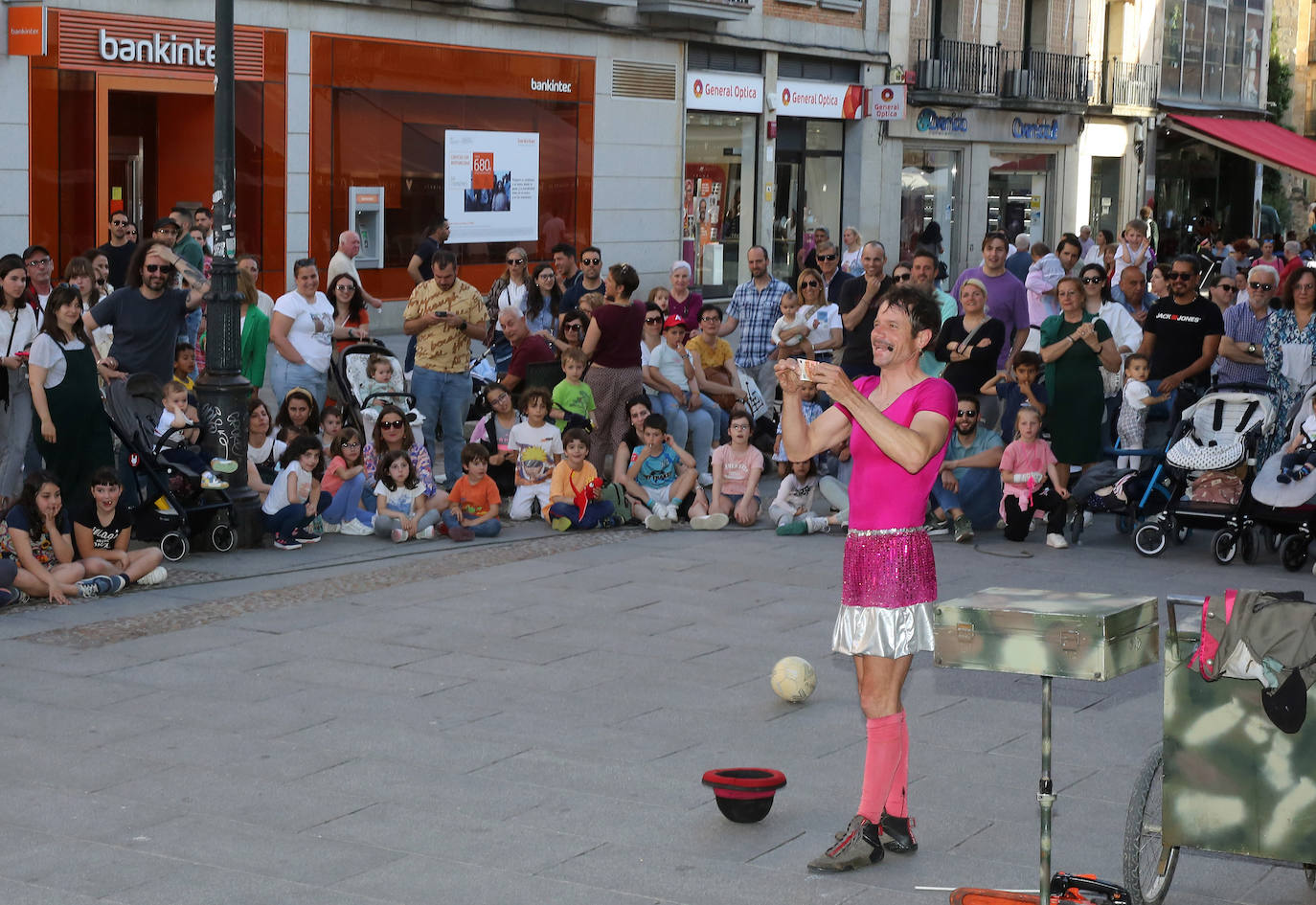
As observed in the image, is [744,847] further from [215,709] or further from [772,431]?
[772,431]

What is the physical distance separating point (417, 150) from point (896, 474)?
18511 mm

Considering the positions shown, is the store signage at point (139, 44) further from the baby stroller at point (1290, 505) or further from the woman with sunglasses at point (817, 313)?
the baby stroller at point (1290, 505)

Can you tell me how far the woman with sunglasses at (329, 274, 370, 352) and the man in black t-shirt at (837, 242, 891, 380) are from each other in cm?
389

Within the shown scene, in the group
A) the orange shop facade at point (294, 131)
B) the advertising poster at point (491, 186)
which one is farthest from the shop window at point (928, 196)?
the advertising poster at point (491, 186)

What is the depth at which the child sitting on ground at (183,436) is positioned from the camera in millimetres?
11508

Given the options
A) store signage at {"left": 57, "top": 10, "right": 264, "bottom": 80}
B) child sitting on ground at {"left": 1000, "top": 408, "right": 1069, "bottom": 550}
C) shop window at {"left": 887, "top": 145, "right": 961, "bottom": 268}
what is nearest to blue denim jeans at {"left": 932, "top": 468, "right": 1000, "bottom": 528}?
child sitting on ground at {"left": 1000, "top": 408, "right": 1069, "bottom": 550}

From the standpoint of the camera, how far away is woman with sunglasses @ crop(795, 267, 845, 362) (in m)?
15.4

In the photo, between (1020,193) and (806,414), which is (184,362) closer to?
(806,414)

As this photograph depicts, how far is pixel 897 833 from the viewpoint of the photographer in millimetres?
6105

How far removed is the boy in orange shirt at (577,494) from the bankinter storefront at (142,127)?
874 centimetres

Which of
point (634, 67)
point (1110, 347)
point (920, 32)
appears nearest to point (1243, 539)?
point (1110, 347)

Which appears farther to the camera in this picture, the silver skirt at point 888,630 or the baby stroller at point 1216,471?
the baby stroller at point 1216,471

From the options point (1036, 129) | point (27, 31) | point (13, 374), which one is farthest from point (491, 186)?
point (1036, 129)

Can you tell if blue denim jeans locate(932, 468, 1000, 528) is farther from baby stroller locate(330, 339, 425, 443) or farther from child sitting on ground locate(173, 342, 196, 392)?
child sitting on ground locate(173, 342, 196, 392)
